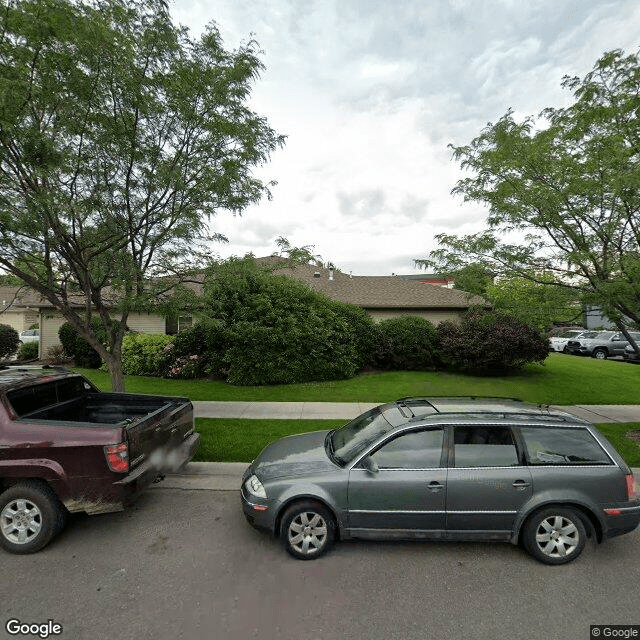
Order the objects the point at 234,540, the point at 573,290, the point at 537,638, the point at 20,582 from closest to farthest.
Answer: the point at 537,638
the point at 20,582
the point at 234,540
the point at 573,290

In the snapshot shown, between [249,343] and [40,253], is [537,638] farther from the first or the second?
[249,343]

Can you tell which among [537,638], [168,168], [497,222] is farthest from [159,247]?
[537,638]

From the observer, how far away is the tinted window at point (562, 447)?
3.55m

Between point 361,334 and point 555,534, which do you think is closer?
point 555,534

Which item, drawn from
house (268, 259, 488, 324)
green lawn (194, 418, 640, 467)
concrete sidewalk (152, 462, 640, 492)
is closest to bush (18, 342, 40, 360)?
house (268, 259, 488, 324)

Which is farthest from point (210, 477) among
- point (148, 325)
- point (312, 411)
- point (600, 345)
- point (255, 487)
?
point (600, 345)

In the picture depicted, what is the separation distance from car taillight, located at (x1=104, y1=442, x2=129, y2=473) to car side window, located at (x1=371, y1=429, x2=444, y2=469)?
244 cm

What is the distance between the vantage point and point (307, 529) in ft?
11.4

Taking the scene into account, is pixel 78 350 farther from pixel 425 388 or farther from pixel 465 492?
pixel 465 492

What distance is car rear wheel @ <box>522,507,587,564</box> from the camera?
3387 mm

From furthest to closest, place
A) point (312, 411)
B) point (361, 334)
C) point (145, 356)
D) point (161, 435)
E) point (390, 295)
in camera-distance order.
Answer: point (390, 295) → point (361, 334) → point (145, 356) → point (312, 411) → point (161, 435)

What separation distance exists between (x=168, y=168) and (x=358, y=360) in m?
9.00

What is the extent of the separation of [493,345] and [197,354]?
993 cm

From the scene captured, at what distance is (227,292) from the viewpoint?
11750 mm
